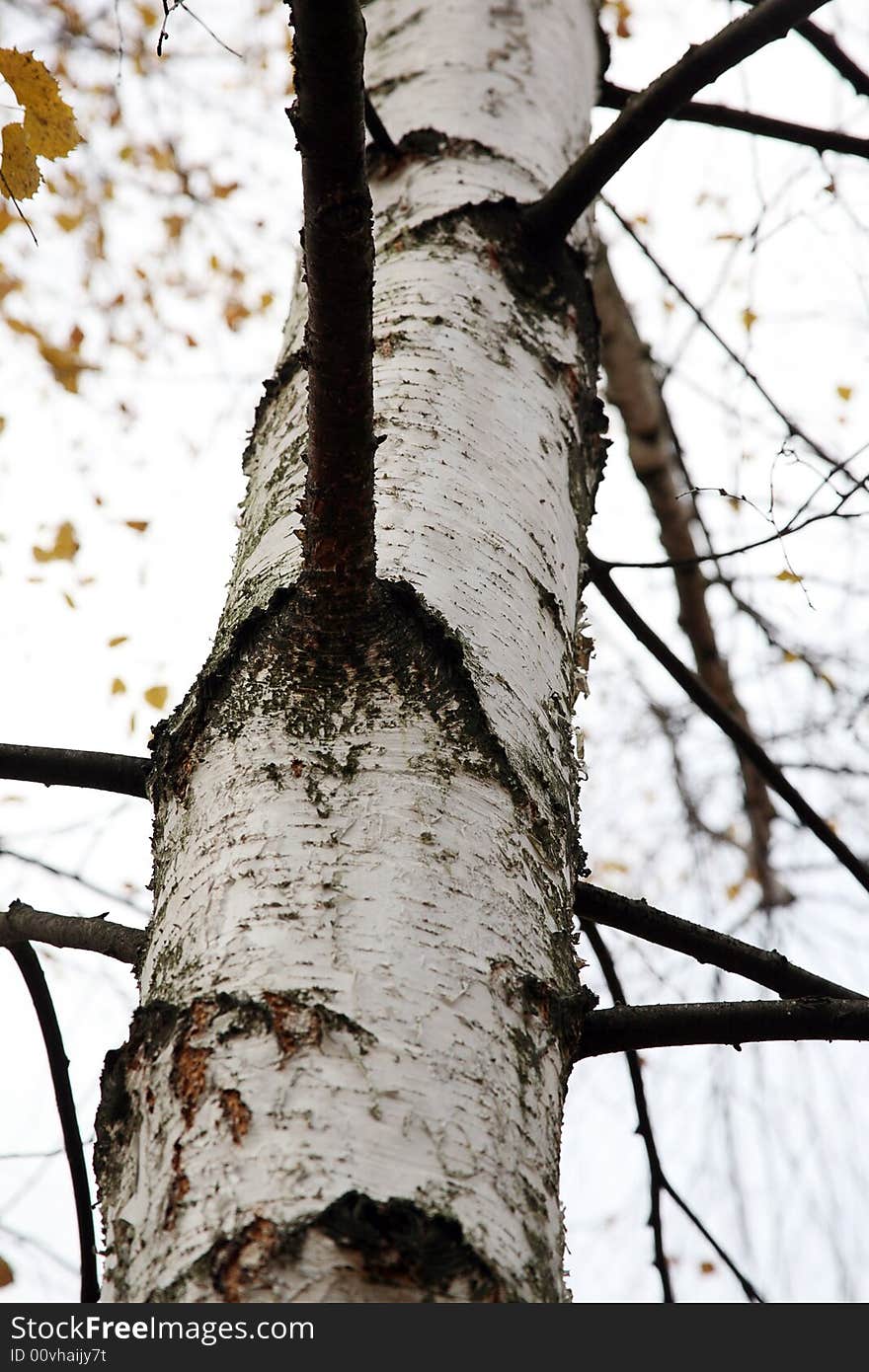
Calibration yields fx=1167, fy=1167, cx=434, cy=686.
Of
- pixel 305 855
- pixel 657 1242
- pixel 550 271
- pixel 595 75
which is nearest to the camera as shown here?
pixel 305 855

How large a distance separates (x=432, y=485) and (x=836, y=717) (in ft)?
9.45

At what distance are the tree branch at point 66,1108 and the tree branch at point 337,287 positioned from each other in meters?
0.78

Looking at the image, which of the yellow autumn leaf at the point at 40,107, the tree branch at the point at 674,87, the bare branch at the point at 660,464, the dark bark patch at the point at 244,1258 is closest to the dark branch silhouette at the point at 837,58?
the tree branch at the point at 674,87

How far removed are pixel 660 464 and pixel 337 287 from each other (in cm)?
256

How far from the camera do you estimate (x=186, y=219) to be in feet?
14.7

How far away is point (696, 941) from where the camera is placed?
4.04ft

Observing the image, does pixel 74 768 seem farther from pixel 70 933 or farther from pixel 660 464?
pixel 660 464

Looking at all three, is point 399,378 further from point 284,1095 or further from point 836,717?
point 836,717

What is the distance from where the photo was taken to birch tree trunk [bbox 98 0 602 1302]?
0.68 meters

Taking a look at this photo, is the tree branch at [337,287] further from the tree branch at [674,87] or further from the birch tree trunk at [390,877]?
the tree branch at [674,87]

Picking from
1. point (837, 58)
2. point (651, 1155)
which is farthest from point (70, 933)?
point (837, 58)

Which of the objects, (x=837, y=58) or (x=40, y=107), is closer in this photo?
(x=40, y=107)

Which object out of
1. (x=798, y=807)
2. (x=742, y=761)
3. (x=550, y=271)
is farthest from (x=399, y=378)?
(x=742, y=761)

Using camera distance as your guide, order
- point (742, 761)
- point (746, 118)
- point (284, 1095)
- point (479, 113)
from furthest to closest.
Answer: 1. point (742, 761)
2. point (746, 118)
3. point (479, 113)
4. point (284, 1095)
